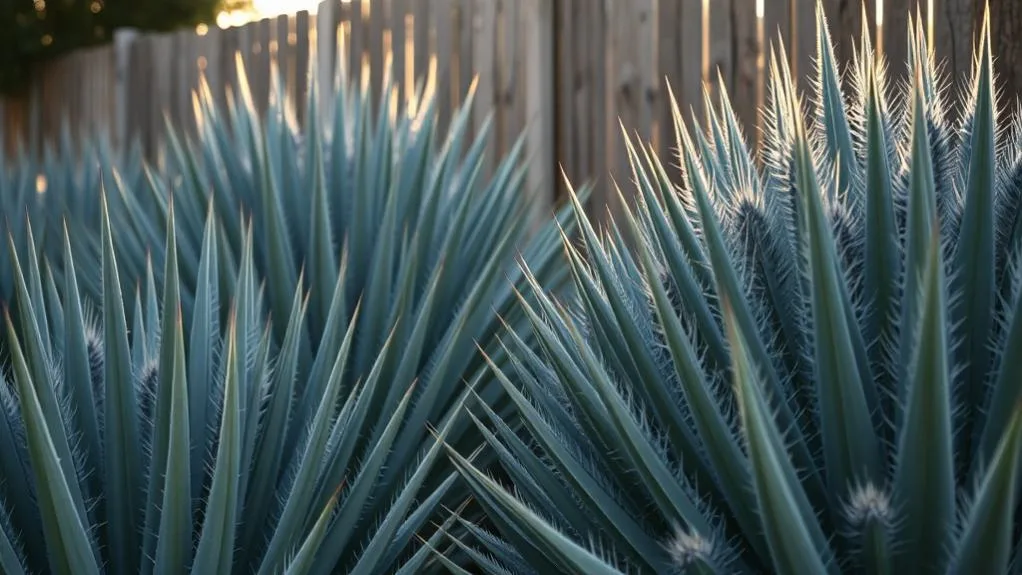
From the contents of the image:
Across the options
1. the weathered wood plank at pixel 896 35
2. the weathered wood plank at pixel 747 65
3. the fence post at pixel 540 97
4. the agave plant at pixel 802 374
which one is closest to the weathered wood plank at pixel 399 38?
the fence post at pixel 540 97

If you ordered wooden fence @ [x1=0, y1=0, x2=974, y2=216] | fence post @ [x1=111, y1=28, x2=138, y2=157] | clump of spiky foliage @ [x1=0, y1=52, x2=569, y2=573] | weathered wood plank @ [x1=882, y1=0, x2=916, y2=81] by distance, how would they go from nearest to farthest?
clump of spiky foliage @ [x1=0, y1=52, x2=569, y2=573]
weathered wood plank @ [x1=882, y1=0, x2=916, y2=81]
wooden fence @ [x1=0, y1=0, x2=974, y2=216]
fence post @ [x1=111, y1=28, x2=138, y2=157]

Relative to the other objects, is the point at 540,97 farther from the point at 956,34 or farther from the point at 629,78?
the point at 956,34

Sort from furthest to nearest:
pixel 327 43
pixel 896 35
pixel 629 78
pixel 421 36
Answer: pixel 327 43
pixel 421 36
pixel 629 78
pixel 896 35

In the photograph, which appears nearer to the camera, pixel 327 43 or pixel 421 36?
pixel 421 36

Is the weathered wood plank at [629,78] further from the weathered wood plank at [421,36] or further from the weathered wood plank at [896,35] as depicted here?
the weathered wood plank at [421,36]

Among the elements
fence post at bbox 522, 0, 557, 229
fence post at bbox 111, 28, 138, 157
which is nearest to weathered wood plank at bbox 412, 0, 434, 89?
fence post at bbox 522, 0, 557, 229

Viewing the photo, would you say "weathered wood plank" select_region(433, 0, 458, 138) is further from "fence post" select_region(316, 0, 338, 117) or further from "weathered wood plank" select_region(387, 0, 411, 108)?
"fence post" select_region(316, 0, 338, 117)

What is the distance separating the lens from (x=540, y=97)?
399cm

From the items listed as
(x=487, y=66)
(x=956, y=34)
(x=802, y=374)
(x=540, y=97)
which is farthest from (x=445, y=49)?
(x=802, y=374)

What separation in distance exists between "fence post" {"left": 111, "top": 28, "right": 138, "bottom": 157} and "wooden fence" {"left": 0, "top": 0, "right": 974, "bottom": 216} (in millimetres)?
1097

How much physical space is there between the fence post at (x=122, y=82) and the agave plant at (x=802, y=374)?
6.06 metres

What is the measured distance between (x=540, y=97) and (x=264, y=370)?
253cm

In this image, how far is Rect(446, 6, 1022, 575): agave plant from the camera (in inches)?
43.6

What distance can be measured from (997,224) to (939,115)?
→ 218mm
